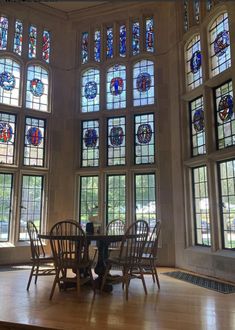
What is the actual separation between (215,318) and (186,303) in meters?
0.48

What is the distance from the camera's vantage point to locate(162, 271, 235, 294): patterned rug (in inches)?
145

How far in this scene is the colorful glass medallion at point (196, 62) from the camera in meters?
5.40

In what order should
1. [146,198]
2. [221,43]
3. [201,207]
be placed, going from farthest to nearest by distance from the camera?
[146,198] < [201,207] < [221,43]

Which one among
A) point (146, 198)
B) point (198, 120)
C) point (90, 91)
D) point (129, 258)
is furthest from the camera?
point (90, 91)

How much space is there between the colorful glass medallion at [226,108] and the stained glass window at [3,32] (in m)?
4.49

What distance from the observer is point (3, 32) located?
618 cm

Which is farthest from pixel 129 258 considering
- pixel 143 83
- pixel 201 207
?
pixel 143 83

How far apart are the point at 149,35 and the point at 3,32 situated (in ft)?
10.2

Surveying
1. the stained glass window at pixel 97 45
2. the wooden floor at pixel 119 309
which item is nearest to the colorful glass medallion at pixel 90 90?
the stained glass window at pixel 97 45

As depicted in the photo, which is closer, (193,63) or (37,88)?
(193,63)

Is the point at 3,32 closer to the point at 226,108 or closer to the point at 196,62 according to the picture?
the point at 196,62

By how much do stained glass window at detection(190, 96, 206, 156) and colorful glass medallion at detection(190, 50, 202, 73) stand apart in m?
0.59

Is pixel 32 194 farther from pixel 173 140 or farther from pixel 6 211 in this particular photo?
pixel 173 140

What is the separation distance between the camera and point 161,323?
2436 millimetres
